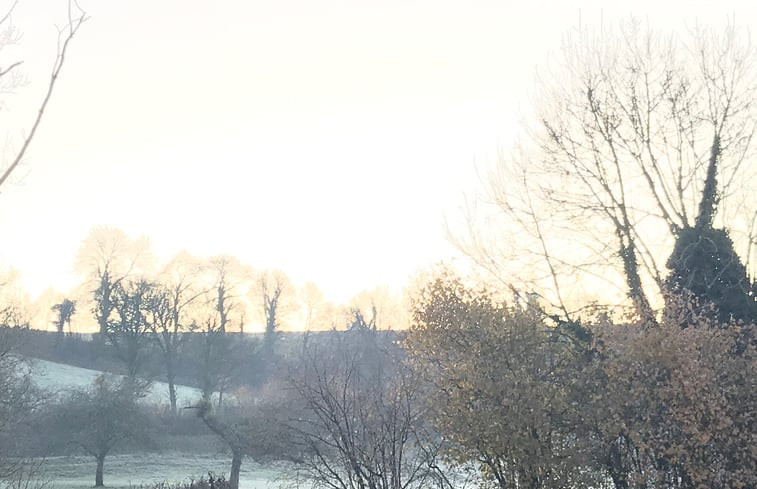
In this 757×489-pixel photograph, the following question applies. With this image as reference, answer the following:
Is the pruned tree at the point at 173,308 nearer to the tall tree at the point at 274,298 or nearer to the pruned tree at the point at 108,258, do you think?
the pruned tree at the point at 108,258

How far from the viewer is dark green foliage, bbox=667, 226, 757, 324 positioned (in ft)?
46.5

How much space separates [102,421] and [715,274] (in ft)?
81.1

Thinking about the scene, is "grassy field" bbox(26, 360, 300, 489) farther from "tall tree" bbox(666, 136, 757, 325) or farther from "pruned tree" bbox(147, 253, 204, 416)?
"tall tree" bbox(666, 136, 757, 325)

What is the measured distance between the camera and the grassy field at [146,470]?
27172 mm

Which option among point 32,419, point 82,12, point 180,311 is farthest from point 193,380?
point 82,12

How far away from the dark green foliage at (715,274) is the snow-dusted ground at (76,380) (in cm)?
3253

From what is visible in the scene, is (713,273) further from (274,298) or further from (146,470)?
(274,298)

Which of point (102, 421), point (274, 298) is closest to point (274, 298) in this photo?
point (274, 298)

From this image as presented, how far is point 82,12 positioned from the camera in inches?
246

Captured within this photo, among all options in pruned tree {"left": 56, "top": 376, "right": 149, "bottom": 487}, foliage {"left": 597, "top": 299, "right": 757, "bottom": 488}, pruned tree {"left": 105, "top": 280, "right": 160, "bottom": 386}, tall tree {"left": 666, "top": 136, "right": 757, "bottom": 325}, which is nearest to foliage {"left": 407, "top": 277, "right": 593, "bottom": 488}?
foliage {"left": 597, "top": 299, "right": 757, "bottom": 488}

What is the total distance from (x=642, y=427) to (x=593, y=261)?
6.10m

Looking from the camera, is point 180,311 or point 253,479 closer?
point 253,479

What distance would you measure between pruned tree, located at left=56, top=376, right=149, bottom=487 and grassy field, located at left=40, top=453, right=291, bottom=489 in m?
1.44

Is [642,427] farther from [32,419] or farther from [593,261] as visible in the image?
[32,419]
